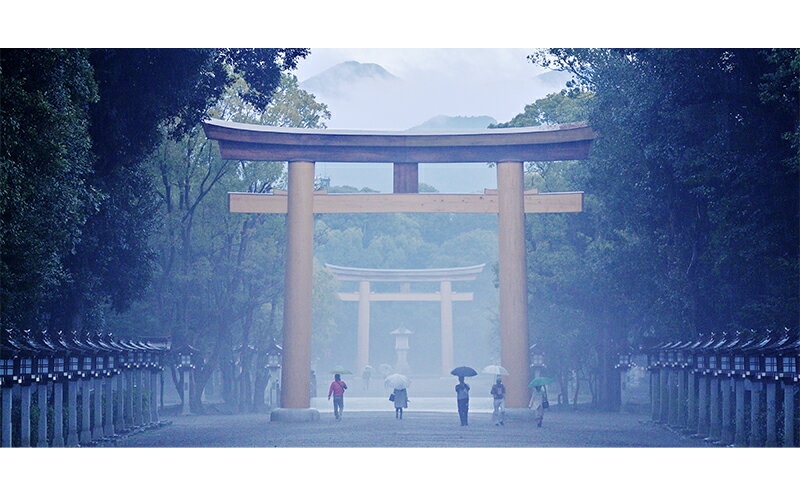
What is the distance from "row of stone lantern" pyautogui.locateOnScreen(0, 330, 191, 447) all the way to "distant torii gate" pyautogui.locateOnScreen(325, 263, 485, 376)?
37.6 m

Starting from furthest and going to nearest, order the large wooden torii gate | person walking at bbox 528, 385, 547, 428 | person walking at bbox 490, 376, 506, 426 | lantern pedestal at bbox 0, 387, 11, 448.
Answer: the large wooden torii gate → person walking at bbox 490, 376, 506, 426 → person walking at bbox 528, 385, 547, 428 → lantern pedestal at bbox 0, 387, 11, 448

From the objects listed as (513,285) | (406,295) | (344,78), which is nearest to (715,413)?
(513,285)

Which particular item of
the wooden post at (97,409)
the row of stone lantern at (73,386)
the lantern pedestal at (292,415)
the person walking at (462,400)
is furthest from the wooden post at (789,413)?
the lantern pedestal at (292,415)

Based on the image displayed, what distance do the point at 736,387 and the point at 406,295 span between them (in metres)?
50.4

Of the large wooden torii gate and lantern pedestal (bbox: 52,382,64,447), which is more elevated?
the large wooden torii gate

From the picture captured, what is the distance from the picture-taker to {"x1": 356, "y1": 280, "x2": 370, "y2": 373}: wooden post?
63500 millimetres

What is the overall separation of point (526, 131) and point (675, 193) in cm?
428

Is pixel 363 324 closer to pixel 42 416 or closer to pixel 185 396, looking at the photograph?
pixel 185 396

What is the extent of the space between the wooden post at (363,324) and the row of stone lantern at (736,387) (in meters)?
38.6

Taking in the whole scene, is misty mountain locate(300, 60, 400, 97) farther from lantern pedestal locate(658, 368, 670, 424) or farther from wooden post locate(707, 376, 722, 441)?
wooden post locate(707, 376, 722, 441)

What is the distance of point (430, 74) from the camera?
7481 cm

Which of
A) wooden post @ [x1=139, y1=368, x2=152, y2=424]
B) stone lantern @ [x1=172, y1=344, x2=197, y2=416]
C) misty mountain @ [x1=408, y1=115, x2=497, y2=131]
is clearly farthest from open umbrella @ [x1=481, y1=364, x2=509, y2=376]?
misty mountain @ [x1=408, y1=115, x2=497, y2=131]

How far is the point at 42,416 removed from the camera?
55.9 ft

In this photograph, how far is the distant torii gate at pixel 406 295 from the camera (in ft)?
210
